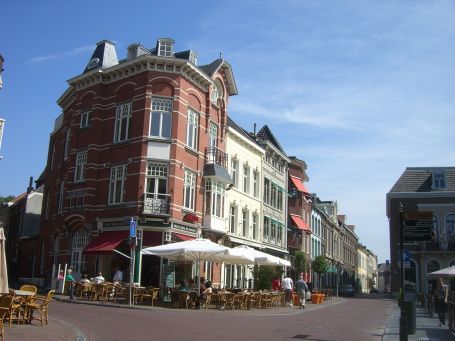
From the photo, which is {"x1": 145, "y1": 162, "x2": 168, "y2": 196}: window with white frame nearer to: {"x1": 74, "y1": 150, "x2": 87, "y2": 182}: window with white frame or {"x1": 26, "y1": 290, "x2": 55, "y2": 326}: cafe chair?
{"x1": 74, "y1": 150, "x2": 87, "y2": 182}: window with white frame

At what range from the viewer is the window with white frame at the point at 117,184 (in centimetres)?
2717

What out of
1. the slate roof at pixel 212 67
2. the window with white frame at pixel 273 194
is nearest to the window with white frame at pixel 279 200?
the window with white frame at pixel 273 194

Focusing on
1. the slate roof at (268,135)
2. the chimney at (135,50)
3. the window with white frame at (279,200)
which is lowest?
the window with white frame at (279,200)

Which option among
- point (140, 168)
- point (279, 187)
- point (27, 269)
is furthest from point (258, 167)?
point (27, 269)

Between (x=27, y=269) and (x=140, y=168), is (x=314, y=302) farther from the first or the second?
(x=27, y=269)

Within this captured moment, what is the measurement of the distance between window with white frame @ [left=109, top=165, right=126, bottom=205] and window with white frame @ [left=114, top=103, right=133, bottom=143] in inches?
67.1

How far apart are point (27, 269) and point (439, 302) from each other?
3212cm

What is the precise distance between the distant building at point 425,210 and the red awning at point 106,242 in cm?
2638

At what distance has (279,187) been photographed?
4297cm

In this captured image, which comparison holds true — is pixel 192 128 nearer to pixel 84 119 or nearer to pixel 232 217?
pixel 84 119

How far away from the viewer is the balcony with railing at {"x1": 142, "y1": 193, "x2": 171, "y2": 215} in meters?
25.6

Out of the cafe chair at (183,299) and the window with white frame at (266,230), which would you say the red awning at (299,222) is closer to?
the window with white frame at (266,230)

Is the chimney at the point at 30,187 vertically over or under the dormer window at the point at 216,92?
under

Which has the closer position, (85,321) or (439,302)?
(85,321)
